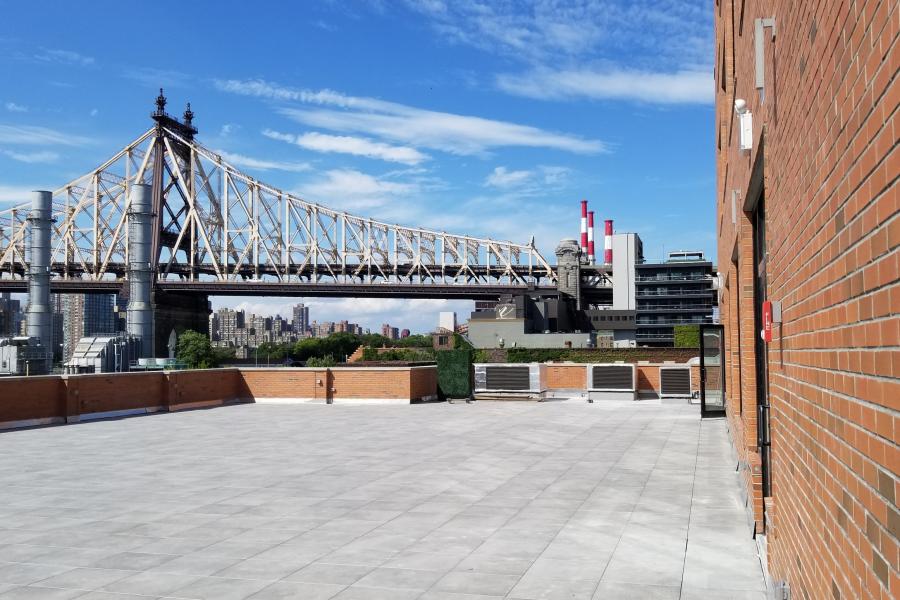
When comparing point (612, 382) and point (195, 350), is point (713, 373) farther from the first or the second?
point (195, 350)

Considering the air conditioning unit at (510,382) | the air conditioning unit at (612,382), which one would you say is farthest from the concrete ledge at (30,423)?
the air conditioning unit at (612,382)

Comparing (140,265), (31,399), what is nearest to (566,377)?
(31,399)

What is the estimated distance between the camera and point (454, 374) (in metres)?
28.7

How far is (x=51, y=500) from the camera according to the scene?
388 inches

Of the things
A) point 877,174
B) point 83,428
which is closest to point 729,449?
point 877,174

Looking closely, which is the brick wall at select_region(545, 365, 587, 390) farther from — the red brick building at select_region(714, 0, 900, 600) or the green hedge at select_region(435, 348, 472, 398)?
the red brick building at select_region(714, 0, 900, 600)

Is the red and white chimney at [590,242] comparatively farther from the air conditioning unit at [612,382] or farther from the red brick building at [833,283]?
the red brick building at [833,283]

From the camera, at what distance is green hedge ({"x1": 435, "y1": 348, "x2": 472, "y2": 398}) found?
28531 millimetres

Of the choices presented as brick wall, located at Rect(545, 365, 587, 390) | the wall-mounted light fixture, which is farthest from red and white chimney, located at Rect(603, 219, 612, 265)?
the wall-mounted light fixture

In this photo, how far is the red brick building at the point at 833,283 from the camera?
1907mm

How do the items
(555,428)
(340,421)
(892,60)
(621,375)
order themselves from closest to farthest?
1. (892,60)
2. (555,428)
3. (340,421)
4. (621,375)

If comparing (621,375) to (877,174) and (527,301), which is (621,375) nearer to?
(877,174)

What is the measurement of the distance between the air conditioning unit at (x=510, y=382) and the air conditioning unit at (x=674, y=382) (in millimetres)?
4191

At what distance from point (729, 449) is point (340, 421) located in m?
10.3
